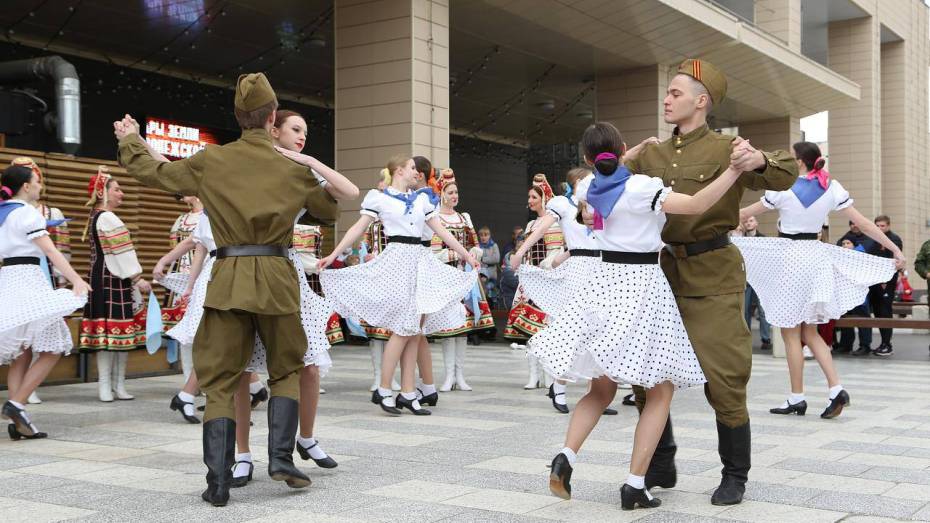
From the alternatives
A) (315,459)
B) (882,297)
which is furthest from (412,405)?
(882,297)

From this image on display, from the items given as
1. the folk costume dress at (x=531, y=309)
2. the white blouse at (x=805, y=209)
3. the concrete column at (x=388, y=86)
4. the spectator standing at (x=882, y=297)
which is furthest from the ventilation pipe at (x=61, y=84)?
the spectator standing at (x=882, y=297)

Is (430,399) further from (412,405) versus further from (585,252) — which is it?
(585,252)

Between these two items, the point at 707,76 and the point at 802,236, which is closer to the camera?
the point at 707,76

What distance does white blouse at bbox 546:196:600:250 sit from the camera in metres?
7.57

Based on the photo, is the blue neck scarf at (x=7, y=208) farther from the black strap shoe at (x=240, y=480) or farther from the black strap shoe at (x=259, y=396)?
the black strap shoe at (x=240, y=480)

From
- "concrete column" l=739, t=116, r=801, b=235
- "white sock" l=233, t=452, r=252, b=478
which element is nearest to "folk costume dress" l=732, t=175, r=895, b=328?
"white sock" l=233, t=452, r=252, b=478

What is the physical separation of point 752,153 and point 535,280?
4.20 m

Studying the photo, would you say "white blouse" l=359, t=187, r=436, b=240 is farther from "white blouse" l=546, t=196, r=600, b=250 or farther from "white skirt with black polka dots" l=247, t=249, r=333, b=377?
"white skirt with black polka dots" l=247, t=249, r=333, b=377

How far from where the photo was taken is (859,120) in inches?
1193

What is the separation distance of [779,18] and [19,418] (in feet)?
73.0

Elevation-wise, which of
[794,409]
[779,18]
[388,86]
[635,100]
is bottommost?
[794,409]

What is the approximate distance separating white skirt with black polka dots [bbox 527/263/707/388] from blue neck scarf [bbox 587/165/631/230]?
0.23 metres

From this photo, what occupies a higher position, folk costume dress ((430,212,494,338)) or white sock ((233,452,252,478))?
folk costume dress ((430,212,494,338))

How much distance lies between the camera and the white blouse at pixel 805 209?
7188mm
